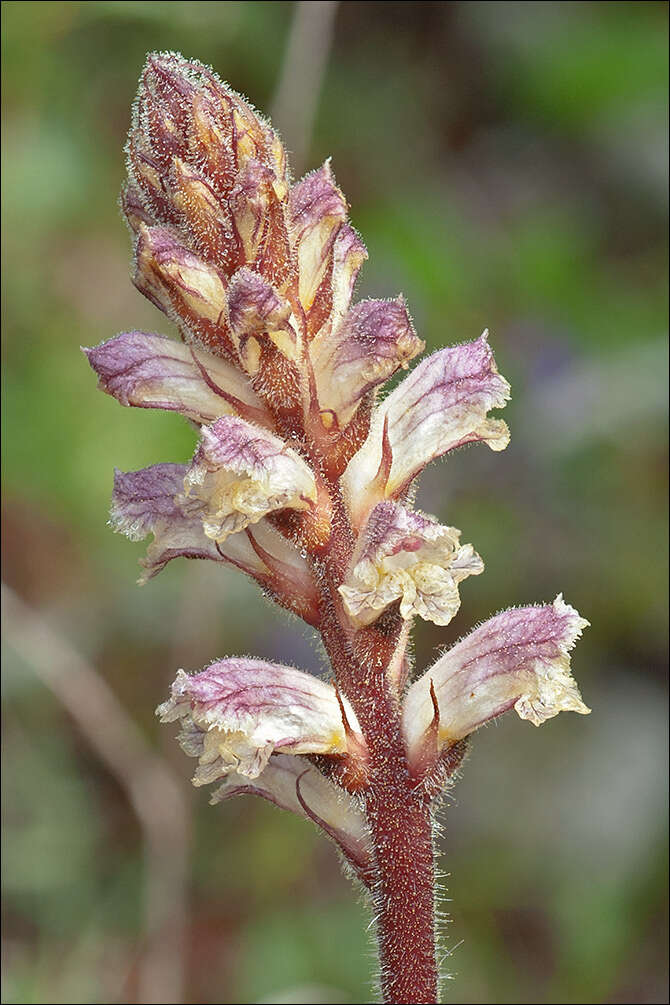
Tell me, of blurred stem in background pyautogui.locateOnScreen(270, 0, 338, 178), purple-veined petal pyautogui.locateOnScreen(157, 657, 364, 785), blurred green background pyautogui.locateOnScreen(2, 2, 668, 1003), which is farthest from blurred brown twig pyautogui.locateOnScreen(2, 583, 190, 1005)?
purple-veined petal pyautogui.locateOnScreen(157, 657, 364, 785)

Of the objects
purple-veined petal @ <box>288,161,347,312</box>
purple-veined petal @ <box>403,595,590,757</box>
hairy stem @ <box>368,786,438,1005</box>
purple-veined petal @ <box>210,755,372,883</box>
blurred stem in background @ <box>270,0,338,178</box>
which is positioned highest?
blurred stem in background @ <box>270,0,338,178</box>

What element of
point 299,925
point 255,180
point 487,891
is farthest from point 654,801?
point 255,180

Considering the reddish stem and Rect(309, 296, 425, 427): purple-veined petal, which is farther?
the reddish stem

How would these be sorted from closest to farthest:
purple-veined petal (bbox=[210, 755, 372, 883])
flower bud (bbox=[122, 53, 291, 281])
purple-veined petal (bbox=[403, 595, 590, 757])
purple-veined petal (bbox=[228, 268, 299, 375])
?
purple-veined petal (bbox=[228, 268, 299, 375]), flower bud (bbox=[122, 53, 291, 281]), purple-veined petal (bbox=[403, 595, 590, 757]), purple-veined petal (bbox=[210, 755, 372, 883])

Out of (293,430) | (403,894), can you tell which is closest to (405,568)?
(293,430)

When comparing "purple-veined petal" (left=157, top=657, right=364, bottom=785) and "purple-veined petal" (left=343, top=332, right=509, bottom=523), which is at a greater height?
"purple-veined petal" (left=343, top=332, right=509, bottom=523)

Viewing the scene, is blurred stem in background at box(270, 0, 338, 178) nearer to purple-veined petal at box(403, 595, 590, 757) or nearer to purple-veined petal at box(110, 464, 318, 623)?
purple-veined petal at box(110, 464, 318, 623)

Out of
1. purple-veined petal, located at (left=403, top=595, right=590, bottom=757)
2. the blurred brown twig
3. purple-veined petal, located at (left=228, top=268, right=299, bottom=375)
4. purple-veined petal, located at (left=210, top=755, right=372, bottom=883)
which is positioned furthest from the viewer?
the blurred brown twig

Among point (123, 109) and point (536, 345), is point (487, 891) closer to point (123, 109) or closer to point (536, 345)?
point (536, 345)
